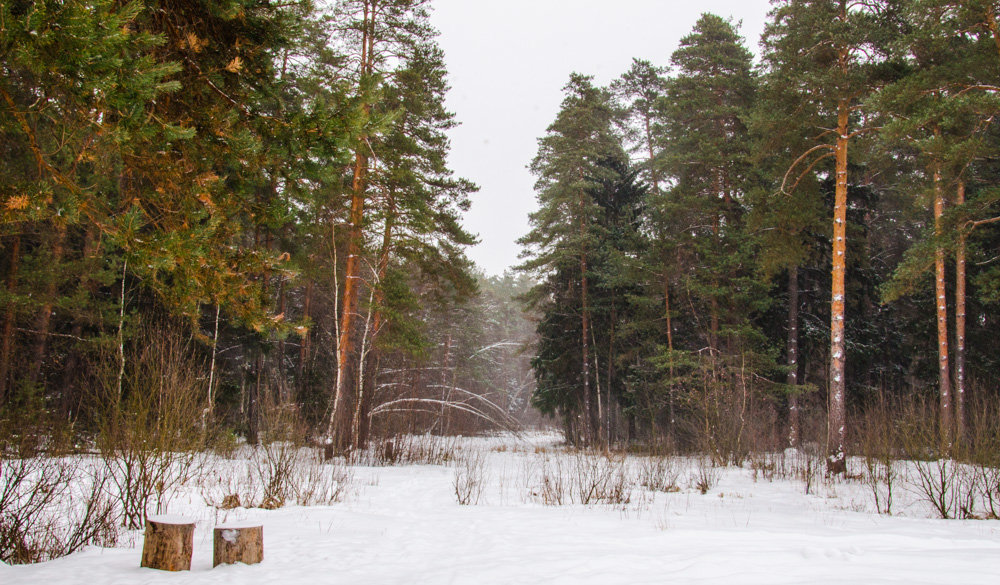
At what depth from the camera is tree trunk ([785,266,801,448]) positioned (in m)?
15.9

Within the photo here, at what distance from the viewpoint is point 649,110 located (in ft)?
87.4

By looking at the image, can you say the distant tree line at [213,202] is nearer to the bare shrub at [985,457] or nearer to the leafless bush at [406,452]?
the leafless bush at [406,452]

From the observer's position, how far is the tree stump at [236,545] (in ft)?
13.3

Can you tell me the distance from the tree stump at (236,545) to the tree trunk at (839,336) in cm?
1139

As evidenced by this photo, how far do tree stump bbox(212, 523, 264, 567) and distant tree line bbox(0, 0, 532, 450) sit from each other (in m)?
1.60

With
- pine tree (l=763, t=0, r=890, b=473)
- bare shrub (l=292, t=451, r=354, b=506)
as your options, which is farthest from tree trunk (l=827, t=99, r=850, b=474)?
bare shrub (l=292, t=451, r=354, b=506)

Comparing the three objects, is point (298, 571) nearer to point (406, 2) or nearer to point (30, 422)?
point (30, 422)

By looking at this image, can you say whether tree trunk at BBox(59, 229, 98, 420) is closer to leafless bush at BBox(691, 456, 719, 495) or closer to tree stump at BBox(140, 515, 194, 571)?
tree stump at BBox(140, 515, 194, 571)

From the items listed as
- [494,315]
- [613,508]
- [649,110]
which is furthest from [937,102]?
[494,315]

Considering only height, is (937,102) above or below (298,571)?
above

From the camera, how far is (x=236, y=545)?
4090 mm

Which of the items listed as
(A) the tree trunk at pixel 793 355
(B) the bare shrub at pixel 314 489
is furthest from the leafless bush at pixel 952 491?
(B) the bare shrub at pixel 314 489

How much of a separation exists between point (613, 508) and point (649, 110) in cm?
2333

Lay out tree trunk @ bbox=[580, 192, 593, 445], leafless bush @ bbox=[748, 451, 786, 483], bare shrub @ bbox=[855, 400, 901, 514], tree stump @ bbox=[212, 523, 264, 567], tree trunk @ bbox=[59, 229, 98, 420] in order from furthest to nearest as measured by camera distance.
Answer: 1. tree trunk @ bbox=[580, 192, 593, 445]
2. leafless bush @ bbox=[748, 451, 786, 483]
3. tree trunk @ bbox=[59, 229, 98, 420]
4. bare shrub @ bbox=[855, 400, 901, 514]
5. tree stump @ bbox=[212, 523, 264, 567]
